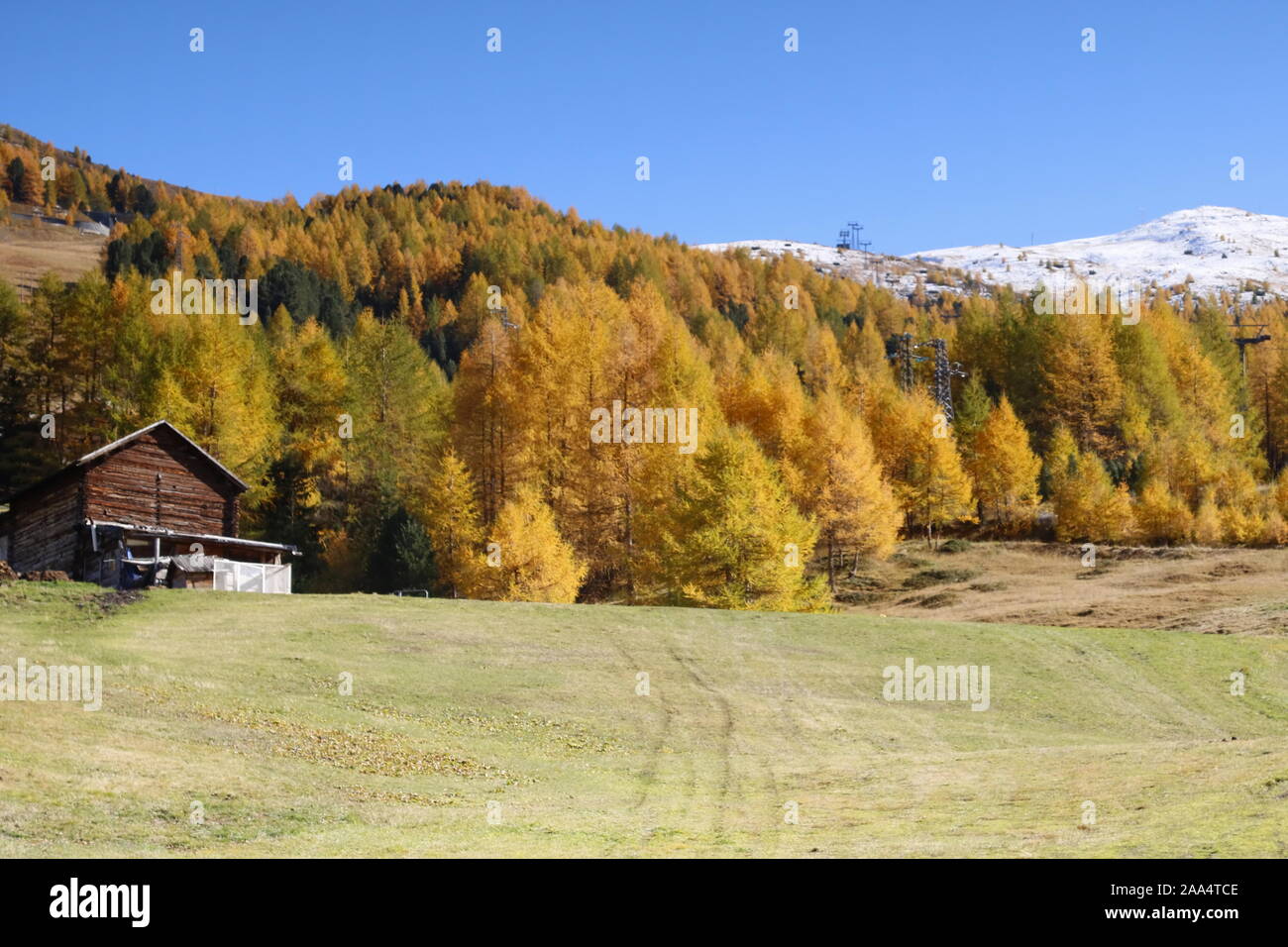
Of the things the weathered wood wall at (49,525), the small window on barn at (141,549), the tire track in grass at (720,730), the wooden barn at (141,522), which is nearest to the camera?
the tire track in grass at (720,730)

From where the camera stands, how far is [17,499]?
45.4 metres

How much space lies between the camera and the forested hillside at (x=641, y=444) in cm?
5428

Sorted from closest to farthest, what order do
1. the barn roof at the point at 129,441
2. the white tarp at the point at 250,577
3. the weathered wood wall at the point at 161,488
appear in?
1. the white tarp at the point at 250,577
2. the barn roof at the point at 129,441
3. the weathered wood wall at the point at 161,488

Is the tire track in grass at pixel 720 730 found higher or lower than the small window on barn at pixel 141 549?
lower

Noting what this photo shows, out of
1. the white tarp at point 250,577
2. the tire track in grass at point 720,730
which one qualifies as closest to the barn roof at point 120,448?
the white tarp at point 250,577

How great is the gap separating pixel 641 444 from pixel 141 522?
24.8 meters

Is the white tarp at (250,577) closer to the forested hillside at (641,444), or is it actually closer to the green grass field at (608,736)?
the green grass field at (608,736)

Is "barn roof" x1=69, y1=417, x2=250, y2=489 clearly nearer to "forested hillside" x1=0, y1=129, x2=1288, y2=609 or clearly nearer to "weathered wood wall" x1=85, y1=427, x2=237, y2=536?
"weathered wood wall" x1=85, y1=427, x2=237, y2=536

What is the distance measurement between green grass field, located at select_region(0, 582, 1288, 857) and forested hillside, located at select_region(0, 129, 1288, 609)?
11628 mm

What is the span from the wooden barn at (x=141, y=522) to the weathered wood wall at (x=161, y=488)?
40 millimetres

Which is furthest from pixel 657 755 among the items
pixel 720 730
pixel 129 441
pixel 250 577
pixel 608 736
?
pixel 129 441

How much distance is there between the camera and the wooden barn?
42.4 meters

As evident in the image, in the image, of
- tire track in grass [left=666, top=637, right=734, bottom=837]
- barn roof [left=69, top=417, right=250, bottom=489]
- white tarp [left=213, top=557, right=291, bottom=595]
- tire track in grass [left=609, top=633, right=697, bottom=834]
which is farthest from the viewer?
barn roof [left=69, top=417, right=250, bottom=489]

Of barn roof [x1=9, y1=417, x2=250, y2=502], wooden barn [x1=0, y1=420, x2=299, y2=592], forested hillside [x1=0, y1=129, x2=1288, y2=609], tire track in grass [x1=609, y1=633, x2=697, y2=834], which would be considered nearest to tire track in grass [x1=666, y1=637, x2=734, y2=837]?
tire track in grass [x1=609, y1=633, x2=697, y2=834]
